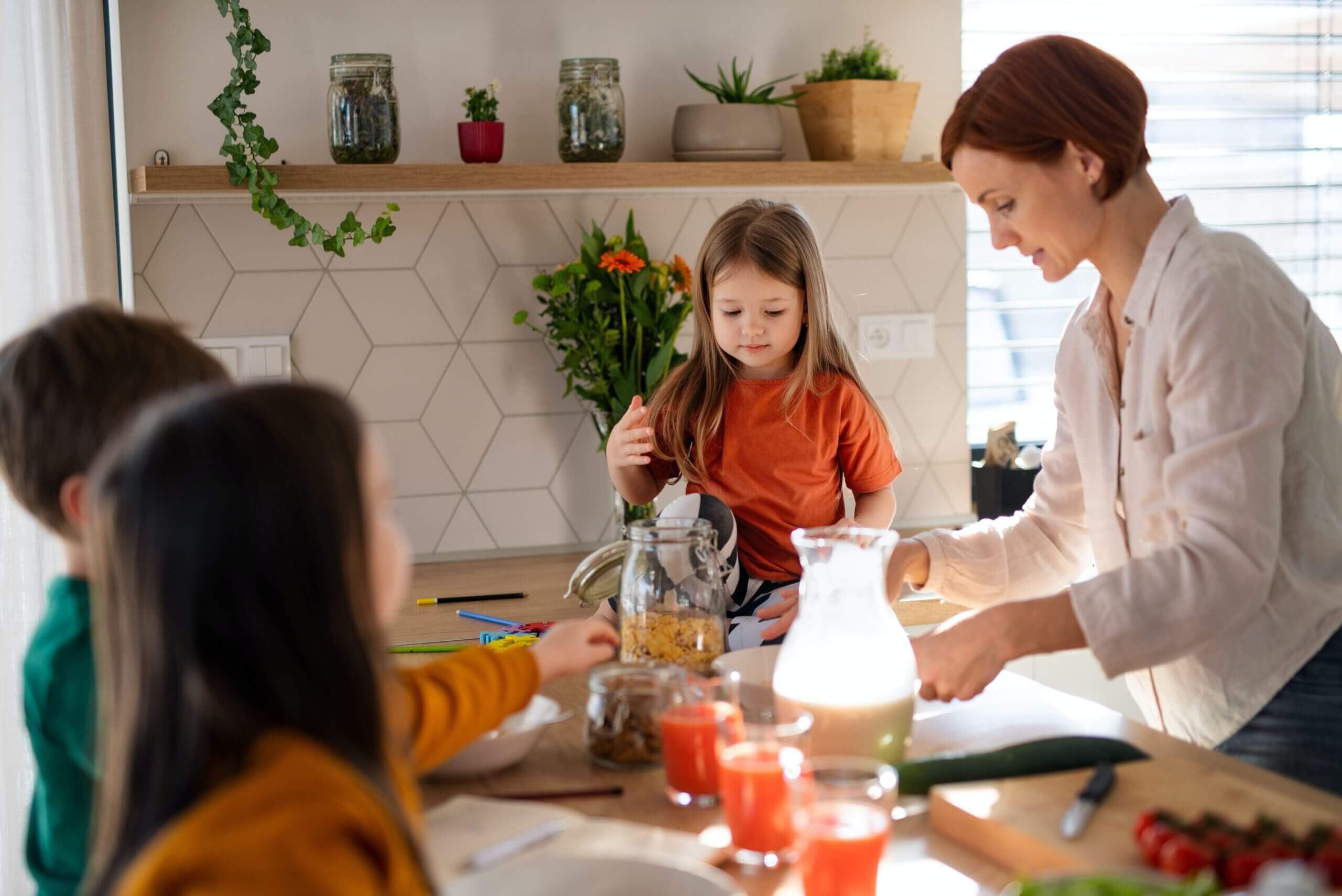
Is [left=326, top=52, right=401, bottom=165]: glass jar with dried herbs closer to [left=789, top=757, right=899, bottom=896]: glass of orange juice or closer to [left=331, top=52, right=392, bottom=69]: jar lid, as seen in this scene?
[left=331, top=52, right=392, bottom=69]: jar lid

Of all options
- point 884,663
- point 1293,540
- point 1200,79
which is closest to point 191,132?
point 884,663

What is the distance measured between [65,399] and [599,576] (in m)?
1.03

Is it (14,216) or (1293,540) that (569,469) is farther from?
(1293,540)

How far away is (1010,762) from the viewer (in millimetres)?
1048

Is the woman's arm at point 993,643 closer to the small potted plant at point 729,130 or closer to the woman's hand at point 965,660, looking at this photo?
the woman's hand at point 965,660

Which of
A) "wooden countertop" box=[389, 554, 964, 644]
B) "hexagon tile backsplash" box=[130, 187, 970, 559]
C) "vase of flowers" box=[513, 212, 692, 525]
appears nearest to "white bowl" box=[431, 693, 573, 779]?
"wooden countertop" box=[389, 554, 964, 644]

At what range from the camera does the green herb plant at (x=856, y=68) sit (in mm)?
2471

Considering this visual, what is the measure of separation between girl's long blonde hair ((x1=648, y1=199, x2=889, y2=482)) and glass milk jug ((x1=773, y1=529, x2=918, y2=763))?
99 centimetres

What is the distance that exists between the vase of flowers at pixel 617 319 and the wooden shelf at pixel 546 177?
115mm

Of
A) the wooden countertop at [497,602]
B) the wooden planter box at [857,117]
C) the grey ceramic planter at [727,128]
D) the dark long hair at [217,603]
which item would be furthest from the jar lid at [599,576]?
the dark long hair at [217,603]

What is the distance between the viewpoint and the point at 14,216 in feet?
5.25

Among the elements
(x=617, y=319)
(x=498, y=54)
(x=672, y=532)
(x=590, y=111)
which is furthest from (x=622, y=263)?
(x=672, y=532)

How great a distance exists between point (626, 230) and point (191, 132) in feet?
2.67

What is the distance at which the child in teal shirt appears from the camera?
3.28 ft
